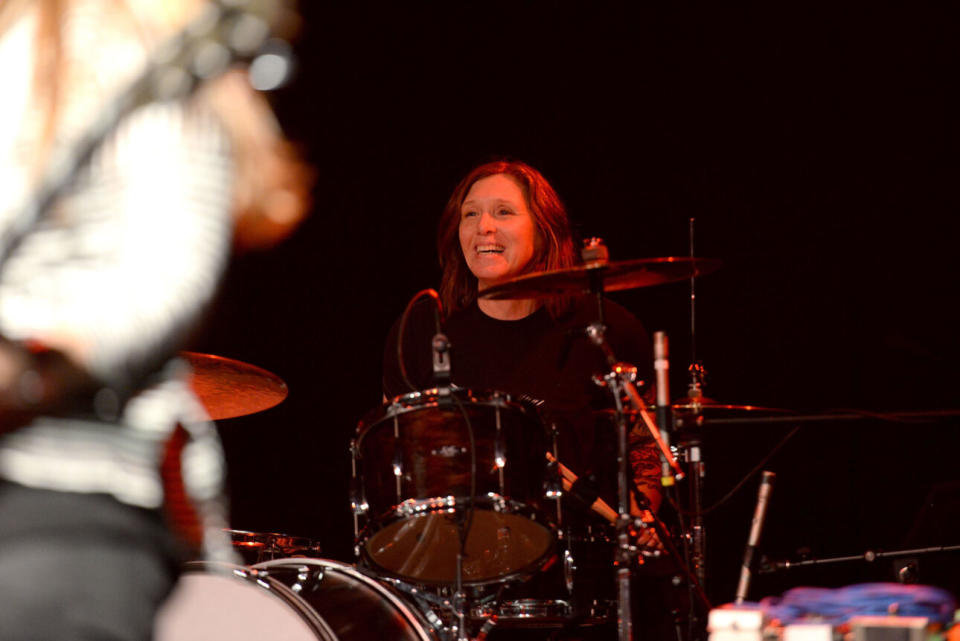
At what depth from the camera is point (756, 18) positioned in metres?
4.86

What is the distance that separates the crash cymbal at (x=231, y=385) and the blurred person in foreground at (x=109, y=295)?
213 cm

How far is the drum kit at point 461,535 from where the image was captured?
264 cm

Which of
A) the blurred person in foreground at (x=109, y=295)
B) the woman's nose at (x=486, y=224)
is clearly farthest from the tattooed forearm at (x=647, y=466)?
the blurred person in foreground at (x=109, y=295)

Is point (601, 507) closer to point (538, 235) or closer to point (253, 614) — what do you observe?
point (253, 614)

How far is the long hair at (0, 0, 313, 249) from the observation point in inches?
34.0

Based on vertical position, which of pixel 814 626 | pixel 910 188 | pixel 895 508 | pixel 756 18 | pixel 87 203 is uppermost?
pixel 756 18

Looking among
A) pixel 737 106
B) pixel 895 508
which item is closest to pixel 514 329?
pixel 737 106

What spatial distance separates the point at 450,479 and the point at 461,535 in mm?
152

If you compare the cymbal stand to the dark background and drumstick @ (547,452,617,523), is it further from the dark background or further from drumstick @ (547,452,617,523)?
the dark background

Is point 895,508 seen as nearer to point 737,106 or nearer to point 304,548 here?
point 737,106

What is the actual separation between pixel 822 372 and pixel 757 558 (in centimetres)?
163

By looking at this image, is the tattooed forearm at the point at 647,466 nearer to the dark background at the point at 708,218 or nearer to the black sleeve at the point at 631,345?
the black sleeve at the point at 631,345

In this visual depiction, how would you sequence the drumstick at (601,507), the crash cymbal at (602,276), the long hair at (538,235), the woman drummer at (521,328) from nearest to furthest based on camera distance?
the crash cymbal at (602,276) < the drumstick at (601,507) < the woman drummer at (521,328) < the long hair at (538,235)

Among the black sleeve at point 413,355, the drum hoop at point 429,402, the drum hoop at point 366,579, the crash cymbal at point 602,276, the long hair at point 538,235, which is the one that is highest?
the long hair at point 538,235
